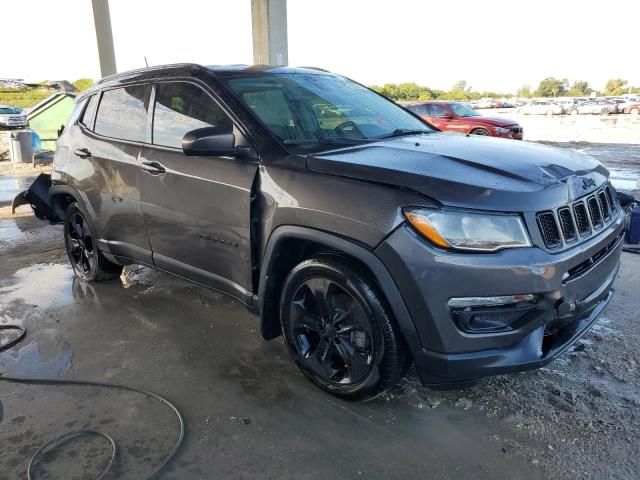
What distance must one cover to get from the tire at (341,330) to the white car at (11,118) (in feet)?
91.1

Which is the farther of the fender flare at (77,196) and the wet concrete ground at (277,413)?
the fender flare at (77,196)

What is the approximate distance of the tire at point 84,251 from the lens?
4520mm

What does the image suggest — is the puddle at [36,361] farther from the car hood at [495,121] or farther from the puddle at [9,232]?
the car hood at [495,121]

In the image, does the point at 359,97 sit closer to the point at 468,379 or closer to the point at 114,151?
the point at 114,151

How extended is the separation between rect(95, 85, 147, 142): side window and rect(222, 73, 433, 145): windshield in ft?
2.90

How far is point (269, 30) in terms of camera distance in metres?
16.3

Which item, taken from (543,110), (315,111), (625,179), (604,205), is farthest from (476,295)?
(543,110)

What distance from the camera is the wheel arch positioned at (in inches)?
92.2

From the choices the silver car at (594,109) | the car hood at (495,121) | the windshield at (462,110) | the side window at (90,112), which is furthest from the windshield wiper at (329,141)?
the silver car at (594,109)

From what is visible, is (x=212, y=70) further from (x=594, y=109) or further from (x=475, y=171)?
(x=594, y=109)

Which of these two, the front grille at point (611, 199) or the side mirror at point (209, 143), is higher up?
the side mirror at point (209, 143)

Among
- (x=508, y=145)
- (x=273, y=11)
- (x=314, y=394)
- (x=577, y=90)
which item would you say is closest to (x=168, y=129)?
(x=314, y=394)

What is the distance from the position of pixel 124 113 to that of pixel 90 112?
64 cm

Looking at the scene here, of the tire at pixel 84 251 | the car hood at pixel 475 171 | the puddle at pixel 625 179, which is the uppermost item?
the car hood at pixel 475 171
